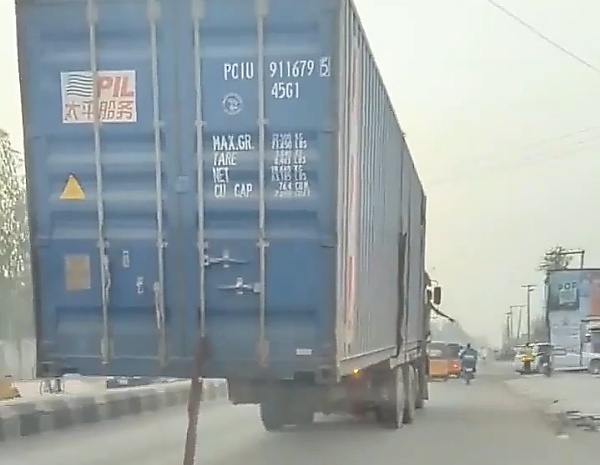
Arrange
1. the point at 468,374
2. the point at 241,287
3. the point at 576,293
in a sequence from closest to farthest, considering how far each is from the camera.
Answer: the point at 241,287
the point at 468,374
the point at 576,293

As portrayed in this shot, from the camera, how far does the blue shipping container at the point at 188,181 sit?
9.78 m

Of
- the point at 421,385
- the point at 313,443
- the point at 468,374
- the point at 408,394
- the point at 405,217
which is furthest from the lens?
the point at 468,374

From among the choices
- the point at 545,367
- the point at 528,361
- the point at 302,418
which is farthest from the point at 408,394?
the point at 528,361

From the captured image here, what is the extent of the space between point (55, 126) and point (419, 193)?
12.7m

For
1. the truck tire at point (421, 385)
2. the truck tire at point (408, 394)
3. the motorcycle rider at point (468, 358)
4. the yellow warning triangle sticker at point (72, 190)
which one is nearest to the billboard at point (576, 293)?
the motorcycle rider at point (468, 358)

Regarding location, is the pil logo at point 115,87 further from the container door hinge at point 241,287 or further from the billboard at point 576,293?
the billboard at point 576,293

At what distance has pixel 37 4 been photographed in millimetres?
10266

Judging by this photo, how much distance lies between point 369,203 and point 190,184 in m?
3.02

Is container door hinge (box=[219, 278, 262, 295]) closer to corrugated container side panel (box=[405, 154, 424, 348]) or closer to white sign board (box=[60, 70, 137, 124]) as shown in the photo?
white sign board (box=[60, 70, 137, 124])

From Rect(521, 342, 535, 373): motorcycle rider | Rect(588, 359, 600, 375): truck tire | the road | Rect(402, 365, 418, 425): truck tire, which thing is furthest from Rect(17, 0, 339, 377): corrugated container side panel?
Rect(521, 342, 535, 373): motorcycle rider

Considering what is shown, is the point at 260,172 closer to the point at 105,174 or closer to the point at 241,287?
the point at 241,287

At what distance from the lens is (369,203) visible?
12453 millimetres

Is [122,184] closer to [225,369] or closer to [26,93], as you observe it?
[26,93]

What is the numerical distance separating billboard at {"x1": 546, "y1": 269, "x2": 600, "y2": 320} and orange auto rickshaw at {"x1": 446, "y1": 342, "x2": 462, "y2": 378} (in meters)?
17.9
